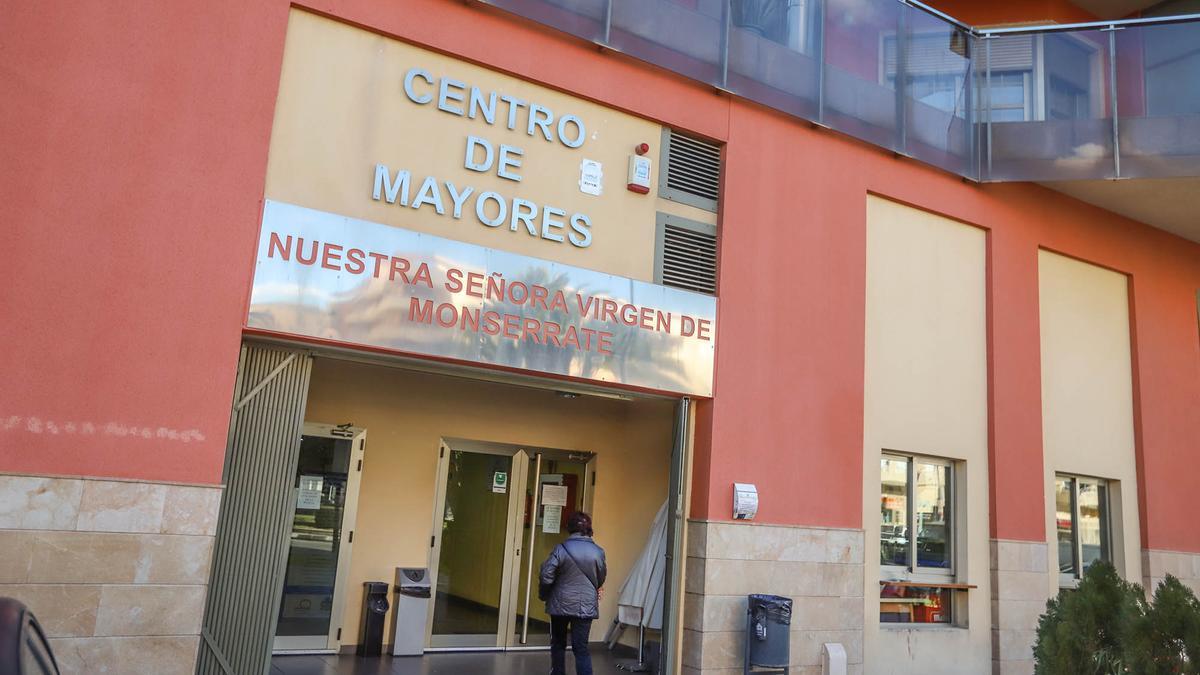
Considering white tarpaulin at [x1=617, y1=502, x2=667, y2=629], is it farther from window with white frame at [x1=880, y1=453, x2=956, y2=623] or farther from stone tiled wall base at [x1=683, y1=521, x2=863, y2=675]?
window with white frame at [x1=880, y1=453, x2=956, y2=623]

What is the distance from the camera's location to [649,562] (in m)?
9.91

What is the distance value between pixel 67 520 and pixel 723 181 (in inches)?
244

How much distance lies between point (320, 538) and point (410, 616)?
127 cm

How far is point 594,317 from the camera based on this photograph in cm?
788

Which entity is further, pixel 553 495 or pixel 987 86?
pixel 553 495

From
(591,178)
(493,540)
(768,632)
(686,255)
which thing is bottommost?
(768,632)

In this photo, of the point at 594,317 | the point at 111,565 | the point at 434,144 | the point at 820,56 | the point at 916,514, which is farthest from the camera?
the point at 916,514

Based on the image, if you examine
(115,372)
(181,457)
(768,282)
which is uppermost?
(768,282)

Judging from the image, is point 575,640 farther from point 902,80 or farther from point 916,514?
point 902,80

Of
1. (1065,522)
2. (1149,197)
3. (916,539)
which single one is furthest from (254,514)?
(1149,197)

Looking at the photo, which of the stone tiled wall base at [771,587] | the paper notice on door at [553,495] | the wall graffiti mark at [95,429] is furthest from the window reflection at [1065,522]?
the wall graffiti mark at [95,429]

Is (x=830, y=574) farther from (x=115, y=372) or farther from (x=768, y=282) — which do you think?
(x=115, y=372)

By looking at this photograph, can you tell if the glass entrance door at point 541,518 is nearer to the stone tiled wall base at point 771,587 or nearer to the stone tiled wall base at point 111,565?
the stone tiled wall base at point 771,587

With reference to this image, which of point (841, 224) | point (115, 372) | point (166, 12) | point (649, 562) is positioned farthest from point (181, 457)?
point (841, 224)
